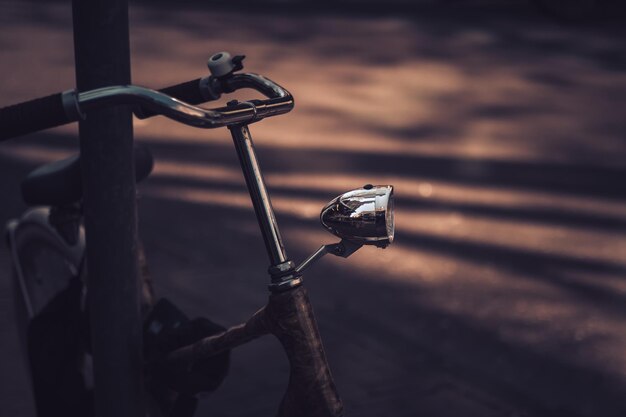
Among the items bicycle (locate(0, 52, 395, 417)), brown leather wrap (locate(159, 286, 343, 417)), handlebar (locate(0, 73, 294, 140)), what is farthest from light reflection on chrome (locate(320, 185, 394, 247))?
handlebar (locate(0, 73, 294, 140))

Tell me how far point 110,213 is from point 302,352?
66 cm

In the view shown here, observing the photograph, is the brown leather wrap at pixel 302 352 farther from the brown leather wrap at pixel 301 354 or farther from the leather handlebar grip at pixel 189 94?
the leather handlebar grip at pixel 189 94

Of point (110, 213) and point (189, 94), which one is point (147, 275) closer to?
point (110, 213)

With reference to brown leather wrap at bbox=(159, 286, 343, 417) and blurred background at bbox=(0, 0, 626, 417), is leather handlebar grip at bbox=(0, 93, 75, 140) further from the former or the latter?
blurred background at bbox=(0, 0, 626, 417)

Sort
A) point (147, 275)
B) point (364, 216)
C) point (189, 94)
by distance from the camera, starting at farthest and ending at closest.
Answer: point (147, 275) → point (189, 94) → point (364, 216)

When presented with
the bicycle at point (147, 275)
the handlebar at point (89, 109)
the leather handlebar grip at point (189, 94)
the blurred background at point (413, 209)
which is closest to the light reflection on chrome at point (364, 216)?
the bicycle at point (147, 275)

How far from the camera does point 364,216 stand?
2.35 meters

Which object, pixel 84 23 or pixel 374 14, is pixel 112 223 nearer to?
pixel 84 23

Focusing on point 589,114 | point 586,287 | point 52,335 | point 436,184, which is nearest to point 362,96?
point 589,114

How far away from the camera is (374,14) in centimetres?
1373

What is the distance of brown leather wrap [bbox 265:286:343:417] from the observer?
2404 millimetres

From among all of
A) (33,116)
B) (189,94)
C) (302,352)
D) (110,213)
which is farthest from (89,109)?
(302,352)

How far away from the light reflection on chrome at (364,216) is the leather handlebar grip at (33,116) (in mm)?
603

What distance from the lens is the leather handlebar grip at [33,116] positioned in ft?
7.20
